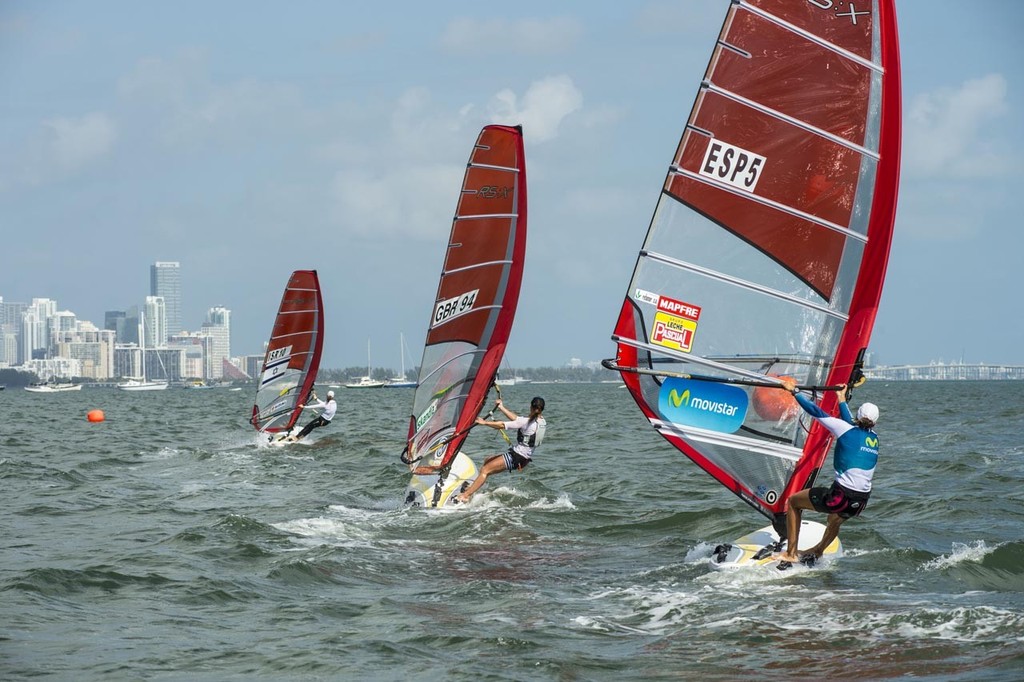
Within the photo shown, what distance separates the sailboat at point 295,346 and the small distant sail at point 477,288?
1129 centimetres

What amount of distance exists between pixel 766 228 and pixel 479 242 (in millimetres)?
5077

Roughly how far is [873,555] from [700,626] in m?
3.22

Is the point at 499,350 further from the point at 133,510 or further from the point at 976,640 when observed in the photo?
the point at 976,640

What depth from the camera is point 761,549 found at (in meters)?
9.60

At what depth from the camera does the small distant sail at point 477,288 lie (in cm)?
1358

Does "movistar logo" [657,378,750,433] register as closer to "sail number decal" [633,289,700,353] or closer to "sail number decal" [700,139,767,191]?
"sail number decal" [633,289,700,353]

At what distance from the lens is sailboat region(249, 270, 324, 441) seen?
24.9 m

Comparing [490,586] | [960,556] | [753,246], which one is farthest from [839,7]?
[490,586]

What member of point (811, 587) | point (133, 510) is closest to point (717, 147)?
point (811, 587)

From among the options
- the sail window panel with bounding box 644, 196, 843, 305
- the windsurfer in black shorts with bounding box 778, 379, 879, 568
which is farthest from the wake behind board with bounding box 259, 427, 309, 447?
the windsurfer in black shorts with bounding box 778, 379, 879, 568

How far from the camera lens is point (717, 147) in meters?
9.10

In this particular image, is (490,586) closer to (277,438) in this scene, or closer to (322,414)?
(322,414)

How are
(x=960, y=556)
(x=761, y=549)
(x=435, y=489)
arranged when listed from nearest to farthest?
(x=761, y=549)
(x=960, y=556)
(x=435, y=489)

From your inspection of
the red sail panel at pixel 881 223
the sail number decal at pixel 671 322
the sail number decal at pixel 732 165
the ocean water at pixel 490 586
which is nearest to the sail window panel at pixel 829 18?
the red sail panel at pixel 881 223
